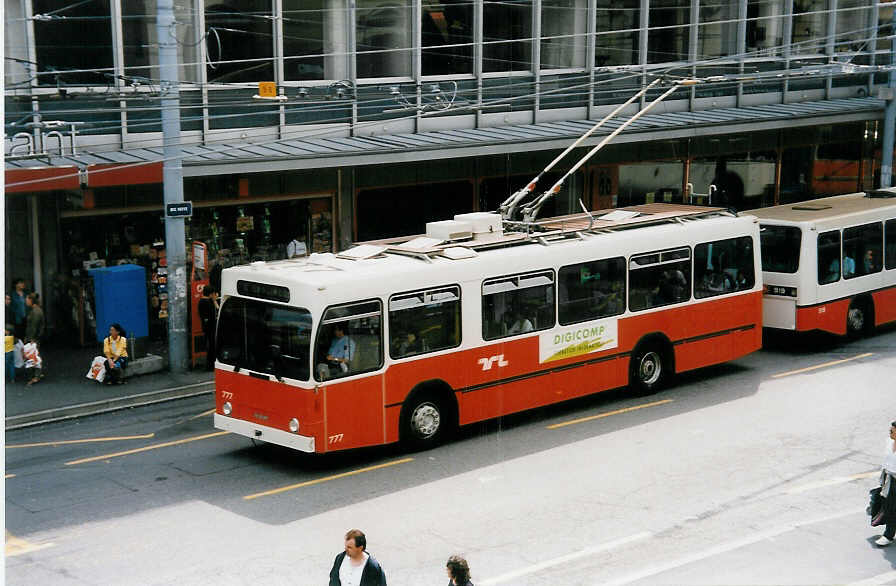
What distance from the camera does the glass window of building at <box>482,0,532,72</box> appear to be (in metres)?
27.0

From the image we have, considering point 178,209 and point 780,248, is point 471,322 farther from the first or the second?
point 780,248

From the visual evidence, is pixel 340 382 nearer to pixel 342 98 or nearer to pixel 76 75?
pixel 76 75

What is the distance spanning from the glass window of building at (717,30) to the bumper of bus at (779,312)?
12001 millimetres

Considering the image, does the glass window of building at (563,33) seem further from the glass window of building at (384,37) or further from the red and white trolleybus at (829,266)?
the red and white trolleybus at (829,266)

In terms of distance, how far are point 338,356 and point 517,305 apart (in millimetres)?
3188

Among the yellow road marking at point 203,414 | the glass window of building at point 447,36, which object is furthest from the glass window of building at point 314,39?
the yellow road marking at point 203,414

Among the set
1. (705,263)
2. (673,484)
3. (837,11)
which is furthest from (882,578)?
(837,11)

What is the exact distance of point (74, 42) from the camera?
20.5 m

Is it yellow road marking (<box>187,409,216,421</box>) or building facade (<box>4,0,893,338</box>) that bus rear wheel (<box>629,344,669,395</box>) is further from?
yellow road marking (<box>187,409,216,421</box>)

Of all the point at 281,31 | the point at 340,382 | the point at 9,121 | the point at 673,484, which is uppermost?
the point at 281,31

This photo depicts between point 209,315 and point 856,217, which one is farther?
point 856,217

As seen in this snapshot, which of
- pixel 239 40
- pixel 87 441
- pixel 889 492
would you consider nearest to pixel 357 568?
pixel 889 492

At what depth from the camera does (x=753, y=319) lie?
20.2m

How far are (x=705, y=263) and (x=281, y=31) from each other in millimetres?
9705
